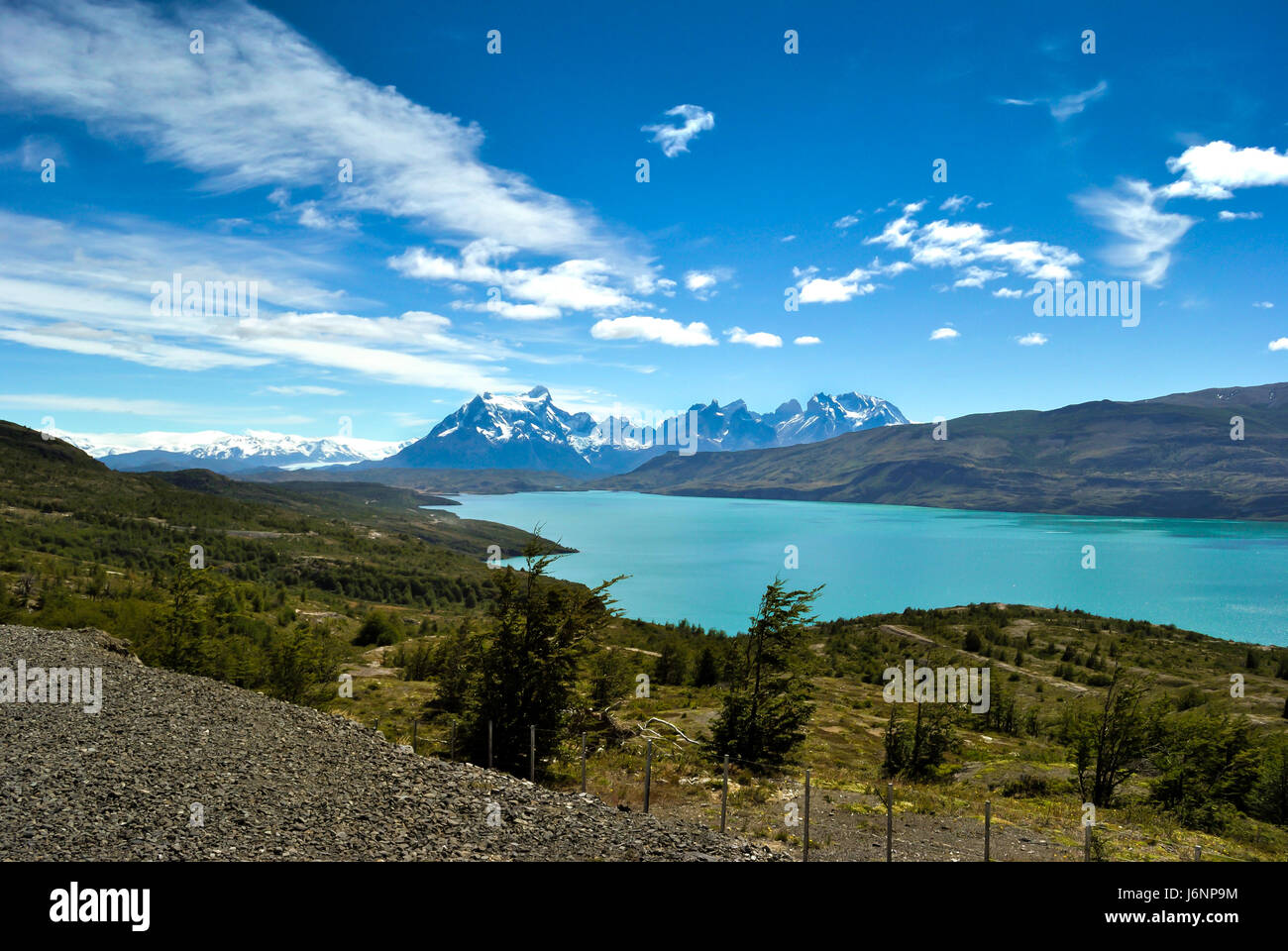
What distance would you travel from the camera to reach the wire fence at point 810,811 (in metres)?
14.6

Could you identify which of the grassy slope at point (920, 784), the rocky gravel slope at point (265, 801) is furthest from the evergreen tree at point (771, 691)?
the rocky gravel slope at point (265, 801)

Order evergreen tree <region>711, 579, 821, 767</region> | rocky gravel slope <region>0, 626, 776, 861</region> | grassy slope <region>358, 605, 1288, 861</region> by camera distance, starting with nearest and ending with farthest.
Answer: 1. rocky gravel slope <region>0, 626, 776, 861</region>
2. grassy slope <region>358, 605, 1288, 861</region>
3. evergreen tree <region>711, 579, 821, 767</region>

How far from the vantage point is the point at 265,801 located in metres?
12.4

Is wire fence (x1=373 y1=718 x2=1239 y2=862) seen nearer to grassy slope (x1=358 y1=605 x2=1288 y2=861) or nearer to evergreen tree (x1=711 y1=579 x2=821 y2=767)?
grassy slope (x1=358 y1=605 x2=1288 y2=861)

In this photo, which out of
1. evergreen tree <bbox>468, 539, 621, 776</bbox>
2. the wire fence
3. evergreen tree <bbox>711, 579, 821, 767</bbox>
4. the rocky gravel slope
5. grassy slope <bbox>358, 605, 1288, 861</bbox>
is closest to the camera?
the rocky gravel slope

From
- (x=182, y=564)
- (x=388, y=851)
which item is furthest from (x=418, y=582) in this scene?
(x=388, y=851)

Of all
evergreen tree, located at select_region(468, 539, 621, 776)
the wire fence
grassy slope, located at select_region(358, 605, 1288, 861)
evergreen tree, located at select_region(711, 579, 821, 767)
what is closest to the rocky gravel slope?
the wire fence

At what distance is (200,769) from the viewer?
44.8ft

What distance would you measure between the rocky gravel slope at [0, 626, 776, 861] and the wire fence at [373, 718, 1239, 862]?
1.94 metres

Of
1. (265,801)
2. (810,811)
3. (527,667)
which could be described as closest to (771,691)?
(810,811)

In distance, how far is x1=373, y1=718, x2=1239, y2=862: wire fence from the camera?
14594 millimetres

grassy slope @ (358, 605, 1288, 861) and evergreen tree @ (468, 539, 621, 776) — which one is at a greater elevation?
evergreen tree @ (468, 539, 621, 776)
